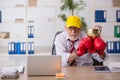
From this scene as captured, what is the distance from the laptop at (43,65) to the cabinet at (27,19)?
3.03 meters

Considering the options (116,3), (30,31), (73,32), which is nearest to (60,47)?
(73,32)

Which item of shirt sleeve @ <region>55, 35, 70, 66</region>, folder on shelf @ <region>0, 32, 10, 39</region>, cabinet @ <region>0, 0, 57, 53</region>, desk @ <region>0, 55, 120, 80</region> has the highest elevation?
cabinet @ <region>0, 0, 57, 53</region>

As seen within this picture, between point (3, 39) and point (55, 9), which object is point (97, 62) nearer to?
point (55, 9)

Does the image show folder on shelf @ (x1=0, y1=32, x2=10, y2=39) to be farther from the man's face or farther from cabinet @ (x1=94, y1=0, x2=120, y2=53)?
the man's face

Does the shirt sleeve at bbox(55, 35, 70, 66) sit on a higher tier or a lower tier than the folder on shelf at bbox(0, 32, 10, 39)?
lower

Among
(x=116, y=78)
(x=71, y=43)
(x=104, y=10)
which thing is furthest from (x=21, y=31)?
(x=116, y=78)

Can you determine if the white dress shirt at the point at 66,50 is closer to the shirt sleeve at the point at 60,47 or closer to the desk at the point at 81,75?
the shirt sleeve at the point at 60,47

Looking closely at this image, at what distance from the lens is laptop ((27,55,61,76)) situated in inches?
86.0

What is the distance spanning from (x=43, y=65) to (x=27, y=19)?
10.2ft

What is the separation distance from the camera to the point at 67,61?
2783mm

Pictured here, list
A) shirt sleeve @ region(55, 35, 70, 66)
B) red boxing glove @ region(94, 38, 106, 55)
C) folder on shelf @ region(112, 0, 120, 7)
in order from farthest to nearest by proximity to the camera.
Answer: folder on shelf @ region(112, 0, 120, 7) < shirt sleeve @ region(55, 35, 70, 66) < red boxing glove @ region(94, 38, 106, 55)

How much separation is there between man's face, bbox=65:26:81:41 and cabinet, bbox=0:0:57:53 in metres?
2.26

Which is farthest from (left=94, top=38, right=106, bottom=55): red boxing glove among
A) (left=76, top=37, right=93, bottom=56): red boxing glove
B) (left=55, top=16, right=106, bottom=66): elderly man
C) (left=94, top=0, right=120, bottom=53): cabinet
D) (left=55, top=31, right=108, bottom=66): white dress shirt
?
(left=94, top=0, right=120, bottom=53): cabinet

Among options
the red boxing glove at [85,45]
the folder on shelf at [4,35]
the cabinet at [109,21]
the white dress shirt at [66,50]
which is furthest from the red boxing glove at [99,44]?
the folder on shelf at [4,35]
